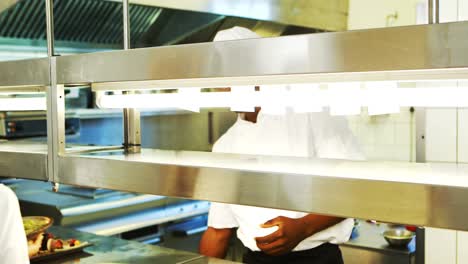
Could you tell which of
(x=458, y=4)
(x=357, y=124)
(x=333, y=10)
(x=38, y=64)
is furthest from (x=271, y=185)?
(x=333, y=10)

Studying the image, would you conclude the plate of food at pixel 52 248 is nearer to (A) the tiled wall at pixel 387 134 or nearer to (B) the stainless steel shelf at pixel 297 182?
(B) the stainless steel shelf at pixel 297 182

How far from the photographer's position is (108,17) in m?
→ 3.92

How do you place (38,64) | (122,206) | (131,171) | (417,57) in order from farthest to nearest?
(122,206) < (38,64) < (131,171) < (417,57)

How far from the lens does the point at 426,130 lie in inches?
130

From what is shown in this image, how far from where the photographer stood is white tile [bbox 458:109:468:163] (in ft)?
Result: 10.3

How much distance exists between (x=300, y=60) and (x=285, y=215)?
5.24 feet

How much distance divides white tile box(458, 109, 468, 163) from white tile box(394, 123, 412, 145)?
91 centimetres

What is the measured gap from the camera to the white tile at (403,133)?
4098mm

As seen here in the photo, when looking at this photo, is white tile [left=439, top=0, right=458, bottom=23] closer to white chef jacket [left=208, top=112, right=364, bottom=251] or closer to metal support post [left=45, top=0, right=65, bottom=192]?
white chef jacket [left=208, top=112, right=364, bottom=251]

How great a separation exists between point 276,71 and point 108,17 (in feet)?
10.1

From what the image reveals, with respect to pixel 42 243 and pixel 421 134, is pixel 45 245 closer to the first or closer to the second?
pixel 42 243

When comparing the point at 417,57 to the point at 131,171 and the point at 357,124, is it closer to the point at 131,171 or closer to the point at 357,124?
the point at 131,171

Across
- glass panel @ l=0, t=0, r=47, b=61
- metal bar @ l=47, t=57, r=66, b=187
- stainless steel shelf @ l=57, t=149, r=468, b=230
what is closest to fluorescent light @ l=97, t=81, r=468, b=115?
stainless steel shelf @ l=57, t=149, r=468, b=230

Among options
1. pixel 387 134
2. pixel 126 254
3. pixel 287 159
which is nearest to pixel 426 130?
pixel 387 134
